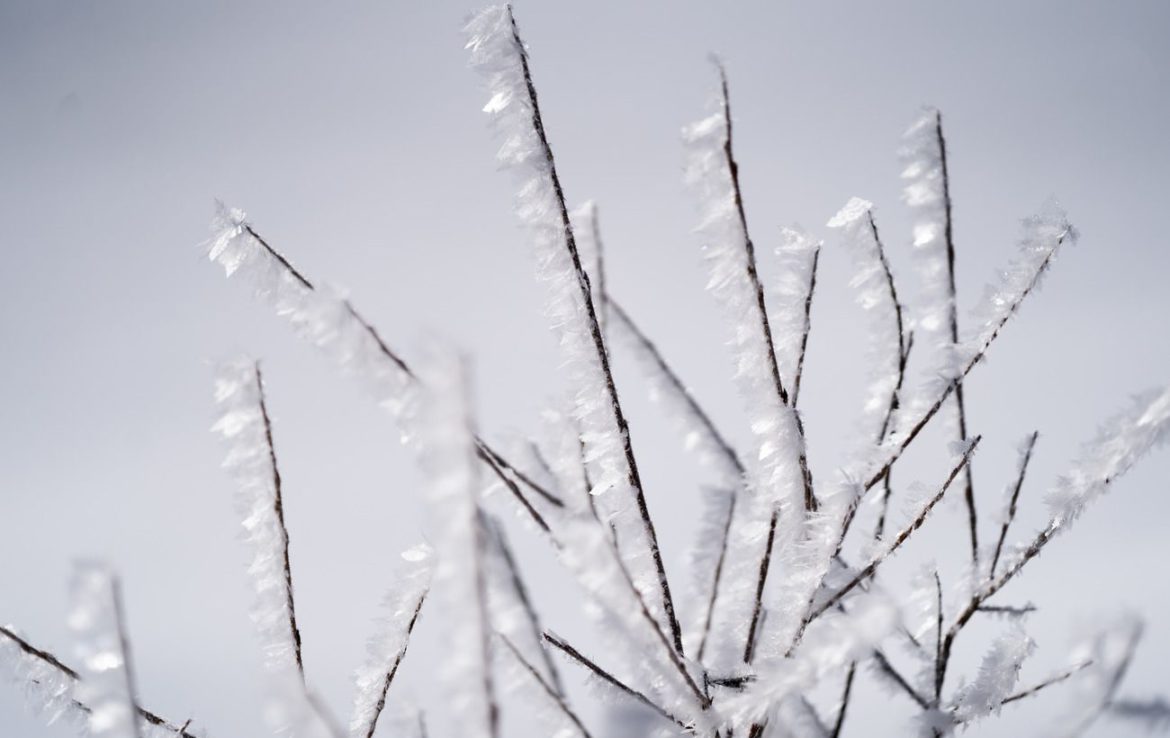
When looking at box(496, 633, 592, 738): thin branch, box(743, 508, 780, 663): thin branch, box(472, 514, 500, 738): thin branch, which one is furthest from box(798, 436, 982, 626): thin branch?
box(472, 514, 500, 738): thin branch

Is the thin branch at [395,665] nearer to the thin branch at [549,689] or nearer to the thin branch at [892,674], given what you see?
the thin branch at [549,689]

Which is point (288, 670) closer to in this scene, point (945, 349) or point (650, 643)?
point (650, 643)

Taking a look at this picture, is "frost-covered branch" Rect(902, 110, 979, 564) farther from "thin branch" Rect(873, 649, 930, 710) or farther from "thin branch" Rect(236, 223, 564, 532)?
"thin branch" Rect(236, 223, 564, 532)

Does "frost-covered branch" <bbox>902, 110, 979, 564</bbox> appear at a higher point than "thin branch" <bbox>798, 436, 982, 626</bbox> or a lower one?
higher

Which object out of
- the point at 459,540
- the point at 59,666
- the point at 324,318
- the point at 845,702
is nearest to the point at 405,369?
the point at 324,318

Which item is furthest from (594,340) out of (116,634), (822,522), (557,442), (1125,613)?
(1125,613)

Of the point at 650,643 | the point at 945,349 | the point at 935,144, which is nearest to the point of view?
the point at 650,643

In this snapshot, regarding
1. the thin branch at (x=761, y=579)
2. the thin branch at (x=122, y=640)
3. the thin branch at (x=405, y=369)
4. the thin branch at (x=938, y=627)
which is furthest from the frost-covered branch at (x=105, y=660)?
the thin branch at (x=938, y=627)

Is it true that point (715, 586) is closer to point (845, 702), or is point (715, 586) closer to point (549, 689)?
point (845, 702)
